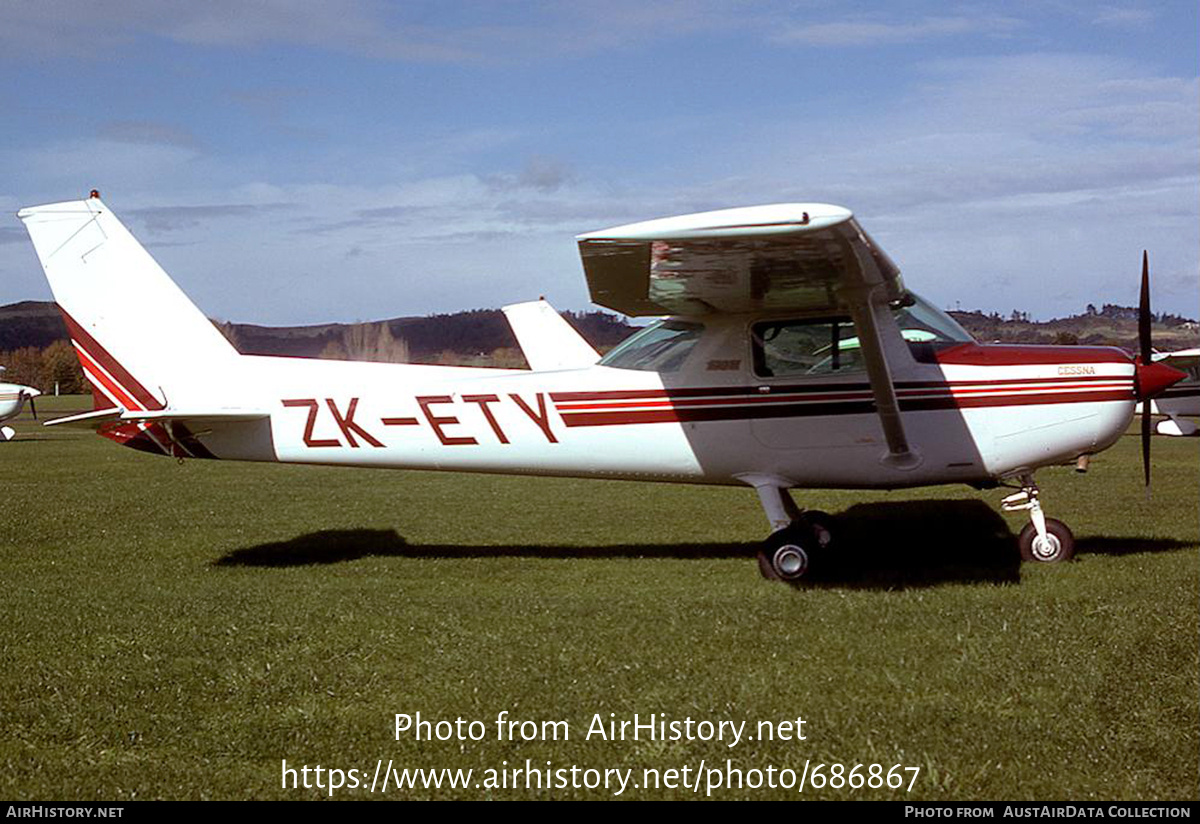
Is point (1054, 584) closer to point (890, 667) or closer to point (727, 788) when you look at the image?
point (890, 667)

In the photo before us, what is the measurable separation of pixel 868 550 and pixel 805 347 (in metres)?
1.99

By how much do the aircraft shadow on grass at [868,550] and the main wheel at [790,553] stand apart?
123 mm

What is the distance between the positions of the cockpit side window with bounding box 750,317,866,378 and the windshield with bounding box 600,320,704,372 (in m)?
0.51

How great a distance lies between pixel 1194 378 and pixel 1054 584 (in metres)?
17.1

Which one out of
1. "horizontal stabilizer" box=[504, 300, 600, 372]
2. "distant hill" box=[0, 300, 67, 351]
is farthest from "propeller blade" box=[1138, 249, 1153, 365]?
"distant hill" box=[0, 300, 67, 351]

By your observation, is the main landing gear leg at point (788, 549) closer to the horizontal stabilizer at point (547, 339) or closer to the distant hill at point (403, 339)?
the horizontal stabilizer at point (547, 339)

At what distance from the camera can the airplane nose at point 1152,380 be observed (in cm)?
781

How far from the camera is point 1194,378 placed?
21812 mm

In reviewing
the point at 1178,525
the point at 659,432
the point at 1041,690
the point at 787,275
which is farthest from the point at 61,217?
the point at 1178,525

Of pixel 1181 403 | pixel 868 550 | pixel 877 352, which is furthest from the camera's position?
pixel 1181 403

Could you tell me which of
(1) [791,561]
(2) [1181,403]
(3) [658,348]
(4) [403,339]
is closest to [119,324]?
(3) [658,348]

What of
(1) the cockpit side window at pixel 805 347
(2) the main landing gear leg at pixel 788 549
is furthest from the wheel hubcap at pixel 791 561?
(1) the cockpit side window at pixel 805 347

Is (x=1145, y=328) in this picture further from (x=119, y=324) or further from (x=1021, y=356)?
(x=119, y=324)

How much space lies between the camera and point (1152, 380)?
7844 millimetres
